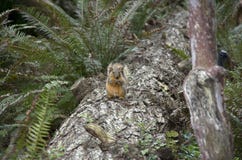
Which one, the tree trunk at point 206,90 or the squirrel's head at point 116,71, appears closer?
the tree trunk at point 206,90

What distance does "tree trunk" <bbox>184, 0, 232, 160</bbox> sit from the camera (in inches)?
142

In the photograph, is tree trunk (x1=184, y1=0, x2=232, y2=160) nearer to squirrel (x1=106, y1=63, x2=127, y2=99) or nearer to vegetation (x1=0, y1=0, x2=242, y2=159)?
vegetation (x1=0, y1=0, x2=242, y2=159)

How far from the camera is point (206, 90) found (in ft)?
12.4

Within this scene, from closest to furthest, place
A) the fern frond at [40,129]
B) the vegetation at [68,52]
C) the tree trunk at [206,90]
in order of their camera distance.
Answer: the fern frond at [40,129] → the tree trunk at [206,90] → the vegetation at [68,52]

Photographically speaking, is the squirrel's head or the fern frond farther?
the squirrel's head

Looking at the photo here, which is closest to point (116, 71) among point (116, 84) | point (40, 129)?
point (116, 84)

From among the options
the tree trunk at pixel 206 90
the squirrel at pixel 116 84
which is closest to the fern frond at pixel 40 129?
the tree trunk at pixel 206 90

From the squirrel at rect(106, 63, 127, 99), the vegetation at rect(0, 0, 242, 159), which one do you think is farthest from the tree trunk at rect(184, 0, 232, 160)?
the squirrel at rect(106, 63, 127, 99)

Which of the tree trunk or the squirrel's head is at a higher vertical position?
the tree trunk

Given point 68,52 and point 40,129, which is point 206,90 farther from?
point 68,52

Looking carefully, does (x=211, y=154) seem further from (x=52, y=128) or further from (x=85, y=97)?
(x=52, y=128)

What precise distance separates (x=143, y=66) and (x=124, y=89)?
94cm

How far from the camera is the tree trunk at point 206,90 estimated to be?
3.60 metres

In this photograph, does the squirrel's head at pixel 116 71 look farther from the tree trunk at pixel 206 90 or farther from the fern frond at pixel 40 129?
the fern frond at pixel 40 129
